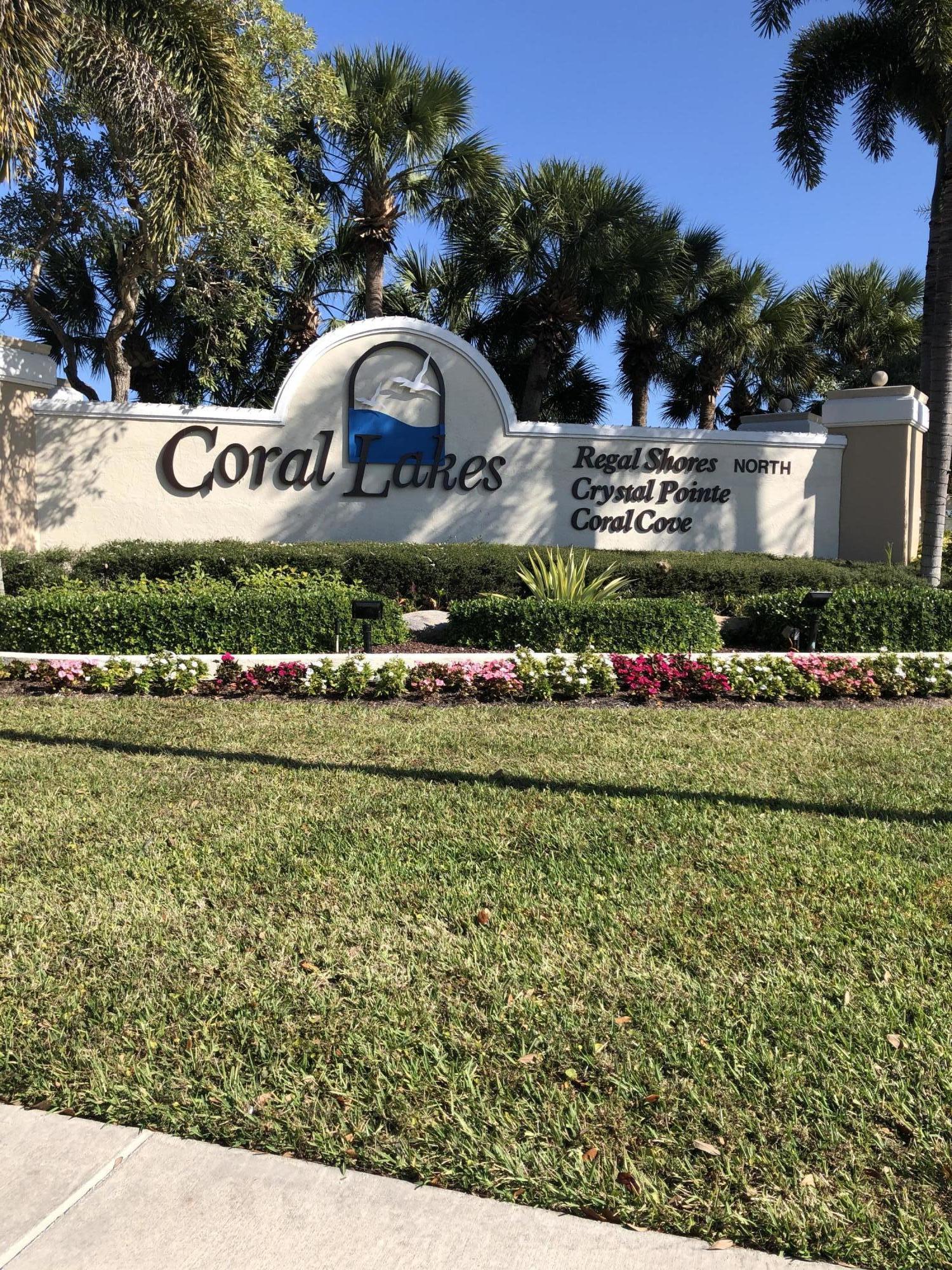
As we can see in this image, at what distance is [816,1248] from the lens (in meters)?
2.16

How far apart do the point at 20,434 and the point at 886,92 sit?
14547mm

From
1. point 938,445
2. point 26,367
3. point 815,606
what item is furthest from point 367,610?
point 938,445

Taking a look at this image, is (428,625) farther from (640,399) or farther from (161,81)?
(640,399)

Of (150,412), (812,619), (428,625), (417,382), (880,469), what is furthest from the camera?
(880,469)

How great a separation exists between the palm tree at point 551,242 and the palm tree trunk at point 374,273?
153 cm

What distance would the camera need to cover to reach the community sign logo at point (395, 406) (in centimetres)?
1366

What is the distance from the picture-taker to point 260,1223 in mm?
2229

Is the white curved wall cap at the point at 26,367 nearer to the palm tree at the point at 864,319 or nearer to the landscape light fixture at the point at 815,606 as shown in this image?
the landscape light fixture at the point at 815,606

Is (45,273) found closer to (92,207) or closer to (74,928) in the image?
(92,207)

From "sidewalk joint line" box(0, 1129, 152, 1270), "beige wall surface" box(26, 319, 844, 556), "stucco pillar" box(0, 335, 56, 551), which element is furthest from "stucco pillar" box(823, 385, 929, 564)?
"sidewalk joint line" box(0, 1129, 152, 1270)

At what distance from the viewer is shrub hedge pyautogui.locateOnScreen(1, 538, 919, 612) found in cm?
1148

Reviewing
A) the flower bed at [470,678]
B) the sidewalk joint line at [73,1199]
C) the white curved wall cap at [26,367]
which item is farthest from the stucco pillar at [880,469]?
the sidewalk joint line at [73,1199]

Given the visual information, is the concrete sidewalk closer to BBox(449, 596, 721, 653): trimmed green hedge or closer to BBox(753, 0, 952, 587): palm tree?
BBox(449, 596, 721, 653): trimmed green hedge

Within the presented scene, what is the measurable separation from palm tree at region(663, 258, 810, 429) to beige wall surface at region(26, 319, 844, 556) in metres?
8.98
